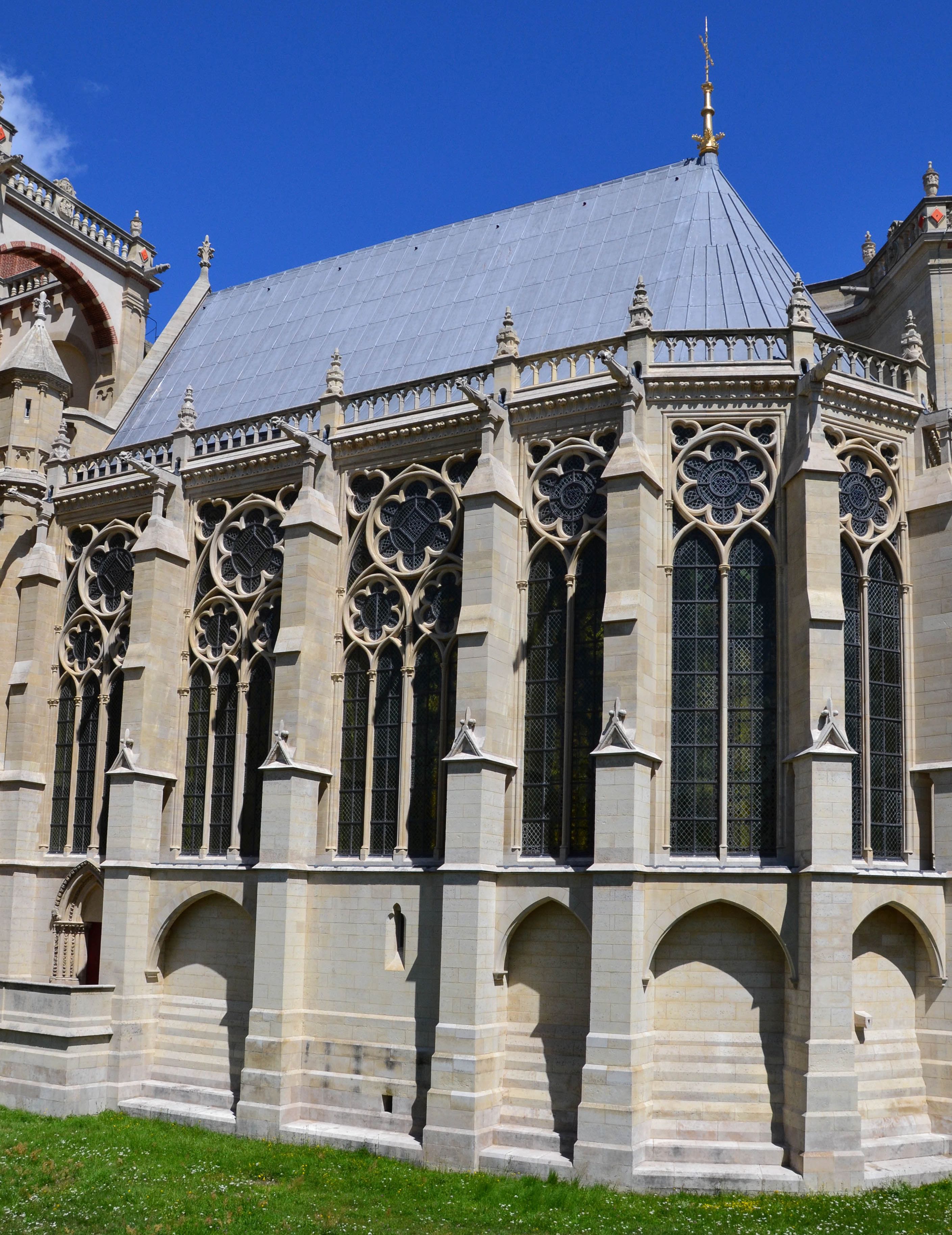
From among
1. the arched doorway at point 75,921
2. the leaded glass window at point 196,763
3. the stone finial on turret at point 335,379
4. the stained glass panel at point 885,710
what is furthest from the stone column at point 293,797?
the stained glass panel at point 885,710

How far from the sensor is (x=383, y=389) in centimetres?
2678

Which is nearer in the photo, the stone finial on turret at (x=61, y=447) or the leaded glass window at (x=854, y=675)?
the leaded glass window at (x=854, y=675)

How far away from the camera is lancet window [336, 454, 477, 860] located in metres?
24.8

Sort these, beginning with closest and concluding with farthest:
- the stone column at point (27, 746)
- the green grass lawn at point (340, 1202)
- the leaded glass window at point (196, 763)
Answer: the green grass lawn at point (340, 1202) → the leaded glass window at point (196, 763) → the stone column at point (27, 746)

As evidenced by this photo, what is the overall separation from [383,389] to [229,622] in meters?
6.45

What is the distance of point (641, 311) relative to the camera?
78.0 feet

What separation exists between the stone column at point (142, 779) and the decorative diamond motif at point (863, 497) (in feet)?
48.8

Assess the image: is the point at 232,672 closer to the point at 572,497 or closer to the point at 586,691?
the point at 586,691

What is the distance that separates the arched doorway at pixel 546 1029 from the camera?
70.5 feet

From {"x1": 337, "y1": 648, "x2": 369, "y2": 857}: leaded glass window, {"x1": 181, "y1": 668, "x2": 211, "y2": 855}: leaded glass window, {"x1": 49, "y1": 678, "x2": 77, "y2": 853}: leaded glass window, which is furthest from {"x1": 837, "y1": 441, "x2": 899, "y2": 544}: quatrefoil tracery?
{"x1": 49, "y1": 678, "x2": 77, "y2": 853}: leaded glass window

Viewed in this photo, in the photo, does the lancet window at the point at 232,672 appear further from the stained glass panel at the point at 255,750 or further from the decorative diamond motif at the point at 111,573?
the decorative diamond motif at the point at 111,573

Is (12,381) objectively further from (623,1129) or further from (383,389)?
(623,1129)

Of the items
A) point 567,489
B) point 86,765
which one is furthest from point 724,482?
point 86,765

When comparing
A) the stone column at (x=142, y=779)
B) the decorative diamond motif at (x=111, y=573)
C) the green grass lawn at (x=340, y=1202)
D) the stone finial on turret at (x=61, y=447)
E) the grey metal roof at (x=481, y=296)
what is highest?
the grey metal roof at (x=481, y=296)
